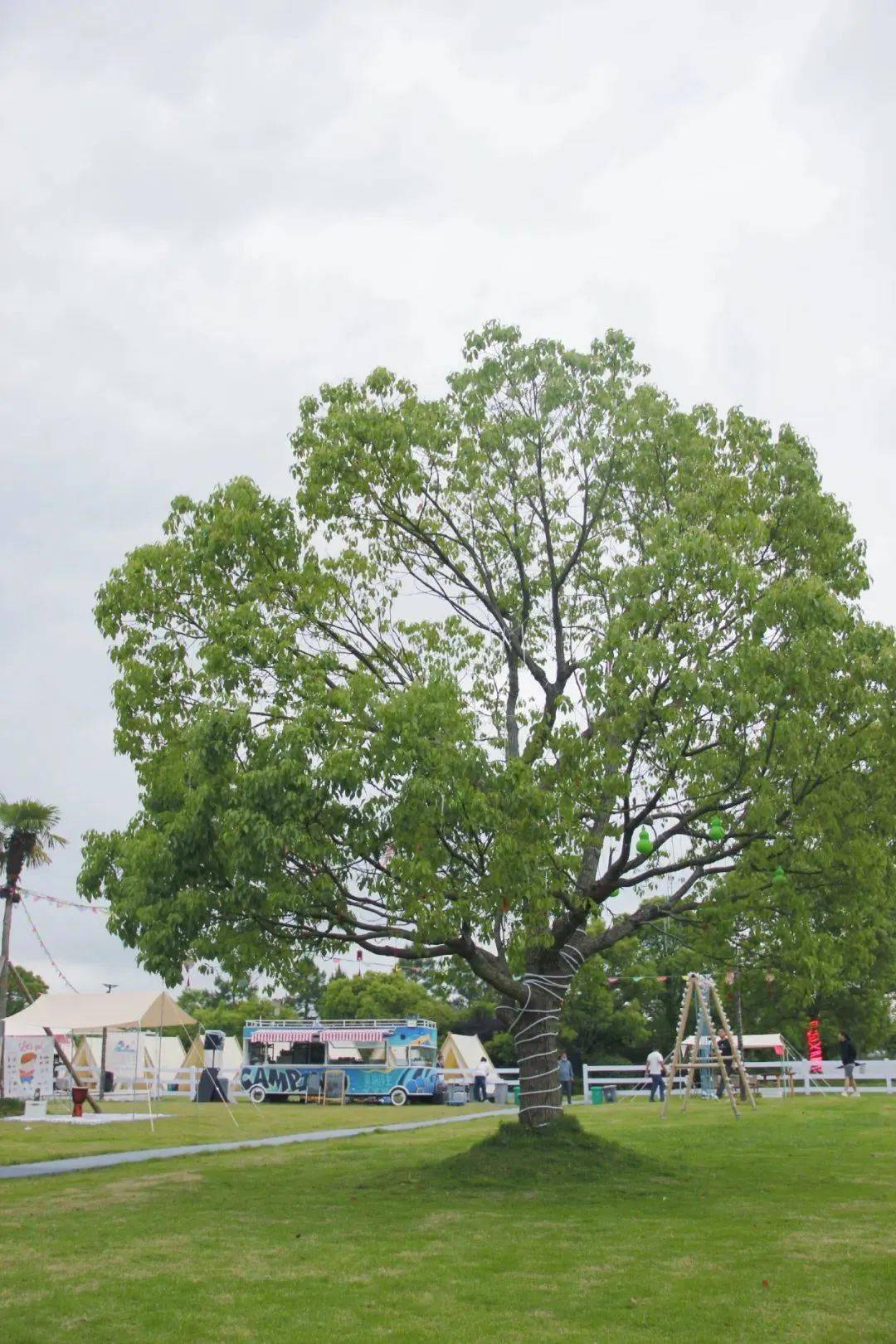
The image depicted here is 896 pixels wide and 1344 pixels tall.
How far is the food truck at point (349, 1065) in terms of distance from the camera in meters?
38.5

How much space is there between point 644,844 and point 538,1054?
10.2ft

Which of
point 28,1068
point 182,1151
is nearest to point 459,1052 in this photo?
point 28,1068

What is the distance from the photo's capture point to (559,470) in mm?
16500

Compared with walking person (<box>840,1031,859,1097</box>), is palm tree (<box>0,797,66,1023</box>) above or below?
above

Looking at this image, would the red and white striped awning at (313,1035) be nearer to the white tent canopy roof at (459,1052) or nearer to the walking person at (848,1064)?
the white tent canopy roof at (459,1052)

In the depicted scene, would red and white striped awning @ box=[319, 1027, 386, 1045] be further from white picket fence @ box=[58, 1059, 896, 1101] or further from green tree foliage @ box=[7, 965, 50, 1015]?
green tree foliage @ box=[7, 965, 50, 1015]

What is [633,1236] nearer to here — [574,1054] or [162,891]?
[162,891]

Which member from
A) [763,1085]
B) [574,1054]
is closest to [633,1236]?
[763,1085]

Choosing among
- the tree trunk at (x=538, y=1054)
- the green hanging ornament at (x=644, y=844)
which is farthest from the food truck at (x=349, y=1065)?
the green hanging ornament at (x=644, y=844)

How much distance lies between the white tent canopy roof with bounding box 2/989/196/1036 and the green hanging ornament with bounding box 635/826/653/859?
706 inches

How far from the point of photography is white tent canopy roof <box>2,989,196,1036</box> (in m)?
30.0

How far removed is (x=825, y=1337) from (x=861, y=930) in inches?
337

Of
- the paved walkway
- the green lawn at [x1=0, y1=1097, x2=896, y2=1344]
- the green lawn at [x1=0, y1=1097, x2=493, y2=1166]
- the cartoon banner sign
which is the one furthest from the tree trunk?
the cartoon banner sign

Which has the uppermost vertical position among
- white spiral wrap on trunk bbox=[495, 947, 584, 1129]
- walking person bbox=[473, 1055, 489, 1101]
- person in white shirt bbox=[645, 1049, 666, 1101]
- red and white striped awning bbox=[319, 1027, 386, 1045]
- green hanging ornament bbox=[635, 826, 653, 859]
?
green hanging ornament bbox=[635, 826, 653, 859]
